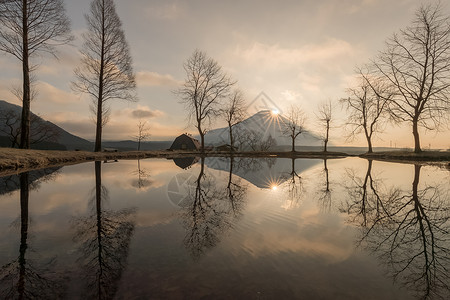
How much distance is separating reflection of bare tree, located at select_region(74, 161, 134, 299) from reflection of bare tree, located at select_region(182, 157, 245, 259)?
86cm

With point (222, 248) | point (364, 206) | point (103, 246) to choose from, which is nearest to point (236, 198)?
point (364, 206)

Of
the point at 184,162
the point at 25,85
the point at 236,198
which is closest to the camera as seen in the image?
the point at 236,198

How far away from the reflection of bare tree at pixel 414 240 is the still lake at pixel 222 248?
0.01 meters

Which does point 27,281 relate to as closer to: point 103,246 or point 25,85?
point 103,246

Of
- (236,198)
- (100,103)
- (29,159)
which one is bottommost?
(236,198)

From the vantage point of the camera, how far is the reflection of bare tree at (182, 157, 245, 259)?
3.11 m

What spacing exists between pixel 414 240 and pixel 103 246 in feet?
14.3

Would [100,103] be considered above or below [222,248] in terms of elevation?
above

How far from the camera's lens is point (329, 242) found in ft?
10.4

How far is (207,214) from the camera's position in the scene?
4520 millimetres

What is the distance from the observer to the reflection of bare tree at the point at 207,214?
10.2 ft

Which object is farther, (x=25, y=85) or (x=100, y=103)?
(x=100, y=103)

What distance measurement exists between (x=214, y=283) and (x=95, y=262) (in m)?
1.40

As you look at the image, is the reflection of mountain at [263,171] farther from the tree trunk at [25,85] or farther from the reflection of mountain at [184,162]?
the tree trunk at [25,85]
